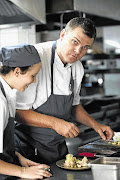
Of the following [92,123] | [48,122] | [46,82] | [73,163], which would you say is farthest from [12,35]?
[73,163]

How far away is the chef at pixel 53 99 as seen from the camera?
2.01 meters

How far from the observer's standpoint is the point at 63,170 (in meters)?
1.80

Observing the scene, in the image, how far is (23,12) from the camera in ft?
8.11

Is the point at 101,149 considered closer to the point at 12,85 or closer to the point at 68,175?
the point at 68,175

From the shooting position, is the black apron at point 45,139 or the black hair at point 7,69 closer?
the black hair at point 7,69

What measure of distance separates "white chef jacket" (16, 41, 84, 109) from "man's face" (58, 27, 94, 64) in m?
0.13

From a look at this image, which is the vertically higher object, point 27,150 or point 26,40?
point 26,40

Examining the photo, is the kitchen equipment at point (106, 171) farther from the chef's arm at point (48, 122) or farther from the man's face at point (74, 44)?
the man's face at point (74, 44)

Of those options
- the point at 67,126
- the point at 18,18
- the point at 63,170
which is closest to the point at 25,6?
the point at 18,18

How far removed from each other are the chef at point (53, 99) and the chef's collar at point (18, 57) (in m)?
0.38

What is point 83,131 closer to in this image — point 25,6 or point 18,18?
point 18,18

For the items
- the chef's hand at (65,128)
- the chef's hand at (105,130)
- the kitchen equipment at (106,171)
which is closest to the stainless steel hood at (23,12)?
the chef's hand at (65,128)

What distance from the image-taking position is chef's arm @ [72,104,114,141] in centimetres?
233

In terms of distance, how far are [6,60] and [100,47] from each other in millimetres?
3258
